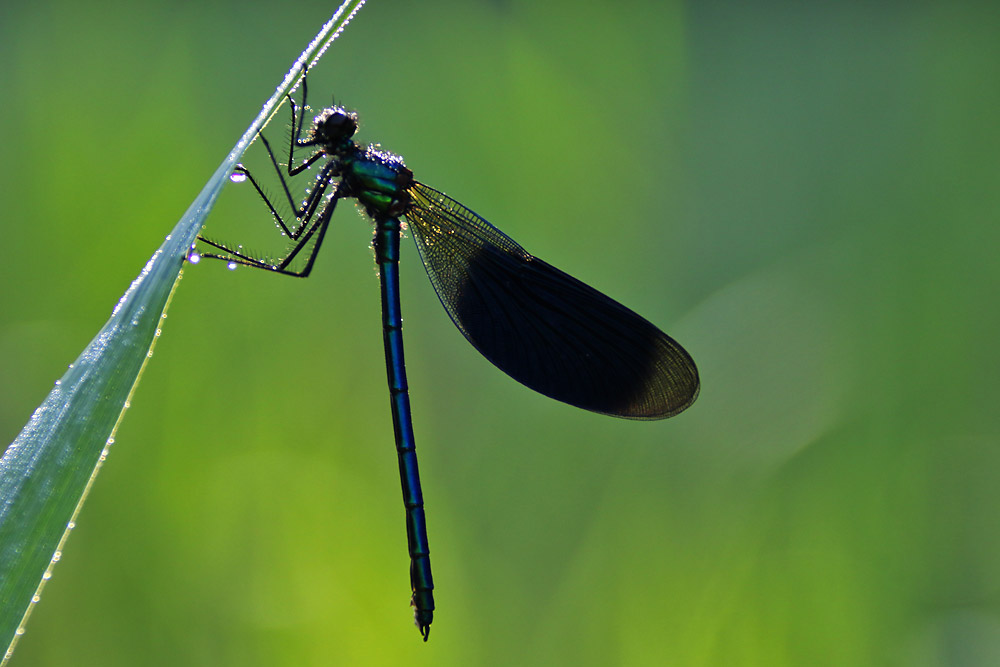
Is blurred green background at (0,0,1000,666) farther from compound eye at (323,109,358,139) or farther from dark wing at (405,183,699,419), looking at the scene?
dark wing at (405,183,699,419)

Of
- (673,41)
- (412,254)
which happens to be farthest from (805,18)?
(412,254)

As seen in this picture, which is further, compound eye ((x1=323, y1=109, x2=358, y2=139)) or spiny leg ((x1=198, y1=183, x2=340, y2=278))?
compound eye ((x1=323, y1=109, x2=358, y2=139))

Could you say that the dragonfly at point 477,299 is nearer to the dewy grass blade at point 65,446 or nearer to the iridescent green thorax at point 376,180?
the iridescent green thorax at point 376,180

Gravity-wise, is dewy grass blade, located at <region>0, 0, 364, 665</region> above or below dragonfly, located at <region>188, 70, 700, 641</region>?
below

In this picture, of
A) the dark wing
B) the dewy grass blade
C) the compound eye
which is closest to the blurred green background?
the compound eye

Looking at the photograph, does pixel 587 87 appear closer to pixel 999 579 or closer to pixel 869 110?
pixel 869 110

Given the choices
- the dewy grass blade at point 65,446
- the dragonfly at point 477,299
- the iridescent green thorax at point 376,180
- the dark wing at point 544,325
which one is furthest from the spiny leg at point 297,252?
the dewy grass blade at point 65,446

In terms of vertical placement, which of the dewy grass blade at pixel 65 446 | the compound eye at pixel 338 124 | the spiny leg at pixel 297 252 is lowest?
the dewy grass blade at pixel 65 446

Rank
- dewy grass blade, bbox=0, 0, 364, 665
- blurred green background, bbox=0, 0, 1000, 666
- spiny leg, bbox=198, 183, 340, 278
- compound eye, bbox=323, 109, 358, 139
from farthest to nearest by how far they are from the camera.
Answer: compound eye, bbox=323, 109, 358, 139 < blurred green background, bbox=0, 0, 1000, 666 < spiny leg, bbox=198, 183, 340, 278 < dewy grass blade, bbox=0, 0, 364, 665
